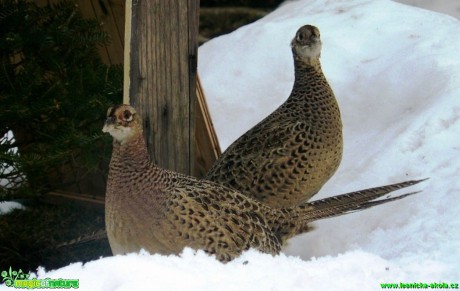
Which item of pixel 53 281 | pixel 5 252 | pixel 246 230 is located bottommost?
pixel 5 252

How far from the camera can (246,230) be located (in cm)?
373

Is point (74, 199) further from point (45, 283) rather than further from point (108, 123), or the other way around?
point (45, 283)

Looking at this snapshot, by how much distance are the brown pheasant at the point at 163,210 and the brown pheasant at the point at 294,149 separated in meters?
0.39

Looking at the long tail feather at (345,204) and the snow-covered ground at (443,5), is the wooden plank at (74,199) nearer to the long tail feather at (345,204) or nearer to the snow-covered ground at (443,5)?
the long tail feather at (345,204)

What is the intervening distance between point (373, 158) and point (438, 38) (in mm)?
1365

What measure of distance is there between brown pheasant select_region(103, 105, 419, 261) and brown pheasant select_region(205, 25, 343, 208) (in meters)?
0.39

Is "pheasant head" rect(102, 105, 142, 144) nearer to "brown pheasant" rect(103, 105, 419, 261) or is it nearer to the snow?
"brown pheasant" rect(103, 105, 419, 261)

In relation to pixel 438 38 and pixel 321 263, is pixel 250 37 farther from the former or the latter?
pixel 321 263

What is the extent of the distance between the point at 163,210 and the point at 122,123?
0.41 meters

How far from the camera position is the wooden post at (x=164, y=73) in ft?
13.1

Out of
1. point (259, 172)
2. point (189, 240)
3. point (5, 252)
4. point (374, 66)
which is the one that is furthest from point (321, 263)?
point (374, 66)

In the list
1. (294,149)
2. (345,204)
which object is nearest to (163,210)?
(294,149)

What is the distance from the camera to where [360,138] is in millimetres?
5414

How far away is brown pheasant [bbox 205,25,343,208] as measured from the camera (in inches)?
167
